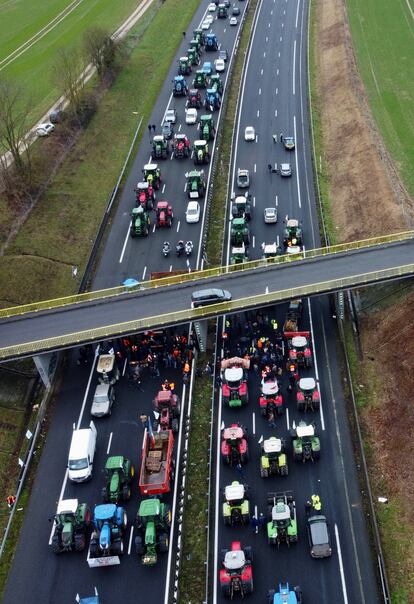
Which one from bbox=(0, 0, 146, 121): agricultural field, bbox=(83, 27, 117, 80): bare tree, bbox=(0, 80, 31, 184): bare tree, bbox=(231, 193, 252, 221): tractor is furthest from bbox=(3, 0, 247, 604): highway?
bbox=(83, 27, 117, 80): bare tree

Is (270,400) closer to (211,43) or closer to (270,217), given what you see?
(270,217)

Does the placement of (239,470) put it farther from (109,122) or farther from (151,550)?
(109,122)

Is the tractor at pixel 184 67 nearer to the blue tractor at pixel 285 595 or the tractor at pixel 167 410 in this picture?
the tractor at pixel 167 410

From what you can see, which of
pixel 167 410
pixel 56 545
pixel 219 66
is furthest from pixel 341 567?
pixel 219 66

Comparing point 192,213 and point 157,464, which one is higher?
point 192,213

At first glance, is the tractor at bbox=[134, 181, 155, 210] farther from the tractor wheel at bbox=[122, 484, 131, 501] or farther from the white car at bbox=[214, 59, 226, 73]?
the white car at bbox=[214, 59, 226, 73]

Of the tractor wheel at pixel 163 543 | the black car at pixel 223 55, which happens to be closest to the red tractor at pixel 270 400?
the tractor wheel at pixel 163 543
